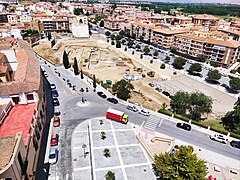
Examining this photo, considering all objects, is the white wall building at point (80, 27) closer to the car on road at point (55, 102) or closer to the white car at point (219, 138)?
the car on road at point (55, 102)

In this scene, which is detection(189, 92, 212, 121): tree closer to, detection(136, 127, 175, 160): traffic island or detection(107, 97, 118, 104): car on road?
detection(136, 127, 175, 160): traffic island

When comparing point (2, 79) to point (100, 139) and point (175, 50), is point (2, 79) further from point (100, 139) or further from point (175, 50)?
point (175, 50)

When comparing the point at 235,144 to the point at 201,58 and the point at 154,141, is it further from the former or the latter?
the point at 201,58

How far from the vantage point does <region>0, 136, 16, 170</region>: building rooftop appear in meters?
19.5

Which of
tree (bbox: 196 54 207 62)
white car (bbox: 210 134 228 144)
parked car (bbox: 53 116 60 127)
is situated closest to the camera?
white car (bbox: 210 134 228 144)

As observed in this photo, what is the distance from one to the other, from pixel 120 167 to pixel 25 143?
14579 mm

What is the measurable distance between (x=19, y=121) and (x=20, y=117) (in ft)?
3.85

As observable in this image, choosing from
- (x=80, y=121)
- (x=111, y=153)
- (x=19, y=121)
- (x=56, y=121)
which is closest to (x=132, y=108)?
(x=80, y=121)

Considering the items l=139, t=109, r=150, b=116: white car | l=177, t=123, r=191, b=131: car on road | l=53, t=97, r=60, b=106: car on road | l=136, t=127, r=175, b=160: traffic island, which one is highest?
l=53, t=97, r=60, b=106: car on road

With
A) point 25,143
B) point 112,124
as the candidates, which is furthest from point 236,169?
point 25,143

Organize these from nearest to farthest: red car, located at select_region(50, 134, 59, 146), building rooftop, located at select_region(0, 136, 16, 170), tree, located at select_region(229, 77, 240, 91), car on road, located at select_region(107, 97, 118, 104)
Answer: building rooftop, located at select_region(0, 136, 16, 170)
red car, located at select_region(50, 134, 59, 146)
car on road, located at select_region(107, 97, 118, 104)
tree, located at select_region(229, 77, 240, 91)

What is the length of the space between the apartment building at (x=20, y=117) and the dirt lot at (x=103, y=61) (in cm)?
2709

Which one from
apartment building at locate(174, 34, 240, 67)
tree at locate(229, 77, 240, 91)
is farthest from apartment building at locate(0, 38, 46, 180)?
apartment building at locate(174, 34, 240, 67)

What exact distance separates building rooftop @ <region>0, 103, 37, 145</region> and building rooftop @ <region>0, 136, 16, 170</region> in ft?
10.1
